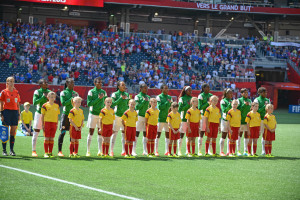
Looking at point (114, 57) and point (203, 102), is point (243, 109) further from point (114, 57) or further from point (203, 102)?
point (114, 57)

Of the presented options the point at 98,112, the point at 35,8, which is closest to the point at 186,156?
the point at 98,112

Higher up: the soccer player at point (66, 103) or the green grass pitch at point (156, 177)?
the soccer player at point (66, 103)

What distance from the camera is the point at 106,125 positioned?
12.6m

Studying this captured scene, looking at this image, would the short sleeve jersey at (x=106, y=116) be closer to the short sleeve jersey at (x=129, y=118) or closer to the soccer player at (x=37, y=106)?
the short sleeve jersey at (x=129, y=118)

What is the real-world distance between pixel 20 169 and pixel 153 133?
4.28m

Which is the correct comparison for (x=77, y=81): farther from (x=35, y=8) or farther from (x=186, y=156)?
(x=186, y=156)

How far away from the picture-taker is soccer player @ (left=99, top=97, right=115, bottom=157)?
12.6 metres

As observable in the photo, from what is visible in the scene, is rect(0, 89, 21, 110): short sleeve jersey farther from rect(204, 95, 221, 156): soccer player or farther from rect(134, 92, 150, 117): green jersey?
rect(204, 95, 221, 156): soccer player

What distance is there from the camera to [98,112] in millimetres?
12961

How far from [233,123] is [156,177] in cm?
468

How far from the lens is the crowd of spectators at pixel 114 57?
35.4m

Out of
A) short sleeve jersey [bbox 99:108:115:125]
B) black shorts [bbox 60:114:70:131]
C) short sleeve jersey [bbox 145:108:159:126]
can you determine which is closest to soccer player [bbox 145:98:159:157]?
short sleeve jersey [bbox 145:108:159:126]

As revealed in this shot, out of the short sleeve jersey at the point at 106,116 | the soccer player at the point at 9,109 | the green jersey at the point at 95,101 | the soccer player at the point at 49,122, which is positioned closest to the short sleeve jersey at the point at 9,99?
the soccer player at the point at 9,109

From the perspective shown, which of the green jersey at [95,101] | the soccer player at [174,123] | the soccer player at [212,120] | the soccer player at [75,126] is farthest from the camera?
the soccer player at [212,120]
